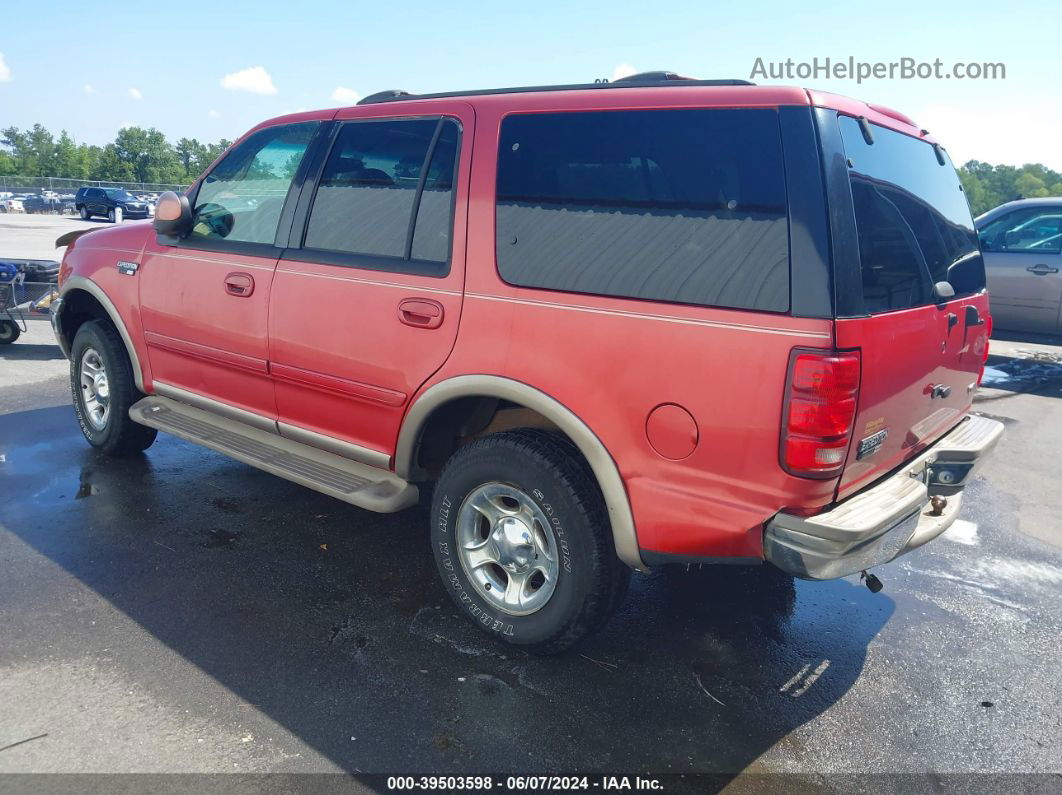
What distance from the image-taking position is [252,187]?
4094 millimetres

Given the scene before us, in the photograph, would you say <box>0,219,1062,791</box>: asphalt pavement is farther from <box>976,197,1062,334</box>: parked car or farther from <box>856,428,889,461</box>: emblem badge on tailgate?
<box>976,197,1062,334</box>: parked car

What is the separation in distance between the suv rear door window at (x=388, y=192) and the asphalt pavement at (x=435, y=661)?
A: 5.12ft

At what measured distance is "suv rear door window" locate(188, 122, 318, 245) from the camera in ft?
12.7

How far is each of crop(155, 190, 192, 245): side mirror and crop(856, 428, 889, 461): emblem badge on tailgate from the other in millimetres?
3486

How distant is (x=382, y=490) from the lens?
134 inches

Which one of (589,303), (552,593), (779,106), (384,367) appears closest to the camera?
(779,106)

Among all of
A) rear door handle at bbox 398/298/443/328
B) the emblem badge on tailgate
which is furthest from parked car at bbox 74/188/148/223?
the emblem badge on tailgate

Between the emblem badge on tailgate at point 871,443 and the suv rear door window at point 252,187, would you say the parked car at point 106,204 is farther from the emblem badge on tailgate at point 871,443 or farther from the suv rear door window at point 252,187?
the emblem badge on tailgate at point 871,443

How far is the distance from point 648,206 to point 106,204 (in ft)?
128

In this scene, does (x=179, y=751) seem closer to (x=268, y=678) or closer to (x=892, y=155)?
(x=268, y=678)

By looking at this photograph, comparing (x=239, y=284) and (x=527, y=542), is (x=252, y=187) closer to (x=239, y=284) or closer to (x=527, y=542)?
(x=239, y=284)

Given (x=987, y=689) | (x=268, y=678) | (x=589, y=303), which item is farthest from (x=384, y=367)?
(x=987, y=689)

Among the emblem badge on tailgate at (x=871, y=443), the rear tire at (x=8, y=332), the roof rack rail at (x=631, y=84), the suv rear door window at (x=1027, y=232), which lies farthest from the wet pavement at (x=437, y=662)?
the suv rear door window at (x=1027, y=232)

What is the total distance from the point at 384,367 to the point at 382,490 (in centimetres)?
55
